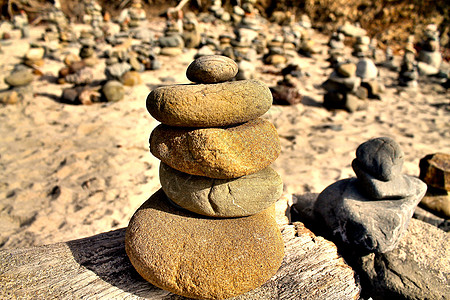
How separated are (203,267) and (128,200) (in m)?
2.24

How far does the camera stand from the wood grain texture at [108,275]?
72.7 inches

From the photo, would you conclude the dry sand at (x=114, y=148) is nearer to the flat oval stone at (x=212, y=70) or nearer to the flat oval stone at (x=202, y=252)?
the flat oval stone at (x=202, y=252)

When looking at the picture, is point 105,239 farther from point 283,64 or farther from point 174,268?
point 283,64

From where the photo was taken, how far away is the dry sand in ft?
11.5

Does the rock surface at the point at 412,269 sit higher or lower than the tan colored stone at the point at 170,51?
lower

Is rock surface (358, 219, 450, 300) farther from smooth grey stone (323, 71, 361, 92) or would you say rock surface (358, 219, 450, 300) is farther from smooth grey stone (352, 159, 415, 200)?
smooth grey stone (323, 71, 361, 92)

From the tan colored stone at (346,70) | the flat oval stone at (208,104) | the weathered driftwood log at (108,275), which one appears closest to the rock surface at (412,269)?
the weathered driftwood log at (108,275)

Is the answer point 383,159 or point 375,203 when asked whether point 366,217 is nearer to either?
point 375,203

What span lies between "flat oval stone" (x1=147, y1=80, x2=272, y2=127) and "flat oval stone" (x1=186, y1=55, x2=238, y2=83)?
8cm

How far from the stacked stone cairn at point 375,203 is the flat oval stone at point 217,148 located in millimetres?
1070

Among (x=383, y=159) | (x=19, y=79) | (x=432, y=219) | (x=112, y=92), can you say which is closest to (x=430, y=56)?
(x=432, y=219)

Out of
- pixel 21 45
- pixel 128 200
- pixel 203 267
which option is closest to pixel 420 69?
pixel 128 200

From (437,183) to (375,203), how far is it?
4.12ft

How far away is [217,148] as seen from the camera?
179cm
